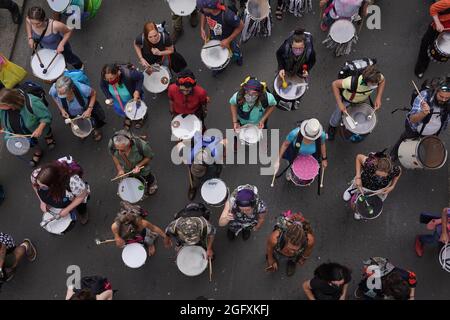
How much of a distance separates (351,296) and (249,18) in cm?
417

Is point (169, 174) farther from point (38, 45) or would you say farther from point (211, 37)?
point (38, 45)

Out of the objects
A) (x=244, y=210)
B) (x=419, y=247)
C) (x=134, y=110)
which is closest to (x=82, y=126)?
(x=134, y=110)

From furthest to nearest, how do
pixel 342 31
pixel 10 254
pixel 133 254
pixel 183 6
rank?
pixel 183 6
pixel 342 31
pixel 10 254
pixel 133 254

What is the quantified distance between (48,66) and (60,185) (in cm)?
194

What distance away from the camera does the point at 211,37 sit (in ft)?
21.5

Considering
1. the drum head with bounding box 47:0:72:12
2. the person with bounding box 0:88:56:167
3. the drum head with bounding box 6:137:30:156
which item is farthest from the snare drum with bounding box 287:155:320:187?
the drum head with bounding box 47:0:72:12

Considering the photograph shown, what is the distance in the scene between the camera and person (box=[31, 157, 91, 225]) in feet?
17.0

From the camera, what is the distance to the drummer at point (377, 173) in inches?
205

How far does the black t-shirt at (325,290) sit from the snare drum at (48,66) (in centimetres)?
432

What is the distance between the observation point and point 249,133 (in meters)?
5.94

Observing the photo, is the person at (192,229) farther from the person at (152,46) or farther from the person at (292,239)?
the person at (152,46)

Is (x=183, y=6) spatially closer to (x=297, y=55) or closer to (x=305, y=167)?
(x=297, y=55)

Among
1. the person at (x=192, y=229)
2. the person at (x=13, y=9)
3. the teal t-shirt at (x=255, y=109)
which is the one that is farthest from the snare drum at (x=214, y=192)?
the person at (x=13, y=9)

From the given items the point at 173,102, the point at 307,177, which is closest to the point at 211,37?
the point at 173,102
